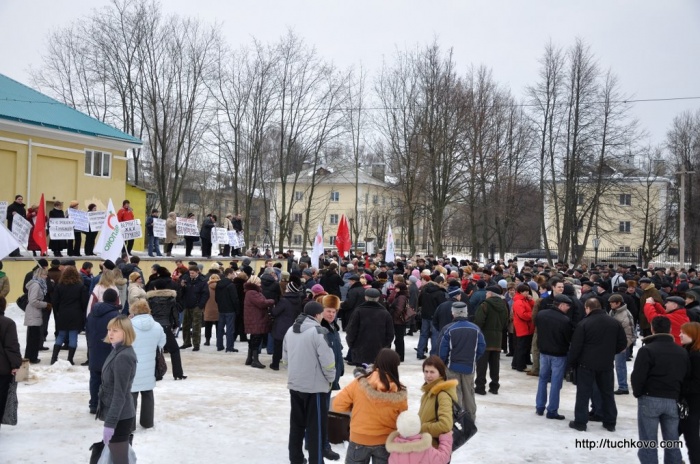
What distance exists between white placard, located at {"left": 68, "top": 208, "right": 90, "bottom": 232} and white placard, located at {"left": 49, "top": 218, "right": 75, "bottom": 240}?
0.24 meters

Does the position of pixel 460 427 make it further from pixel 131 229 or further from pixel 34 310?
pixel 131 229

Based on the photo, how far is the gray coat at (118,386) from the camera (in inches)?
259

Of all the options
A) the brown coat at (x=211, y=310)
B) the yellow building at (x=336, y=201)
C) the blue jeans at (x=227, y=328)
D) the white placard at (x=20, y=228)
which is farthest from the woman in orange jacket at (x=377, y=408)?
the yellow building at (x=336, y=201)

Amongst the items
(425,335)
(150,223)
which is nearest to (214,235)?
(150,223)

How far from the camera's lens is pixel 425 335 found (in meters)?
15.7

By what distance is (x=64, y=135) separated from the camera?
2778cm

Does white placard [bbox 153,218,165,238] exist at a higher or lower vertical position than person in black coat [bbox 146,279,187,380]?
higher

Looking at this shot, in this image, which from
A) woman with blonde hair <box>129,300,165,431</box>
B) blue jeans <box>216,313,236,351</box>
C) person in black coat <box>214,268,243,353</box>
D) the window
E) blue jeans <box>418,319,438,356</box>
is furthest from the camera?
the window

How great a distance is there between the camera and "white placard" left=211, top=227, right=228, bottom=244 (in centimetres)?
2673

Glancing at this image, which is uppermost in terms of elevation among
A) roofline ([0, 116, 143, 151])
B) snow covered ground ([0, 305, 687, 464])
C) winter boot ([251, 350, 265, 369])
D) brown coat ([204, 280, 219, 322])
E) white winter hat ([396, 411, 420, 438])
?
roofline ([0, 116, 143, 151])

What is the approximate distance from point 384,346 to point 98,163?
2298 centimetres

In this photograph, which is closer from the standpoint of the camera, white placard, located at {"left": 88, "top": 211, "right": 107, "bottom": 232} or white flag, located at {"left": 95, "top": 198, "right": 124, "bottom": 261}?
white flag, located at {"left": 95, "top": 198, "right": 124, "bottom": 261}

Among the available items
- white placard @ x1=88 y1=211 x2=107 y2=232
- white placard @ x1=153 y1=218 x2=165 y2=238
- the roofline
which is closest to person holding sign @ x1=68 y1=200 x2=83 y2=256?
white placard @ x1=88 y1=211 x2=107 y2=232

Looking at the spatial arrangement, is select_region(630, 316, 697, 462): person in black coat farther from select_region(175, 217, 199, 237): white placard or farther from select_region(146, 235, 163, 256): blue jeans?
select_region(146, 235, 163, 256): blue jeans
